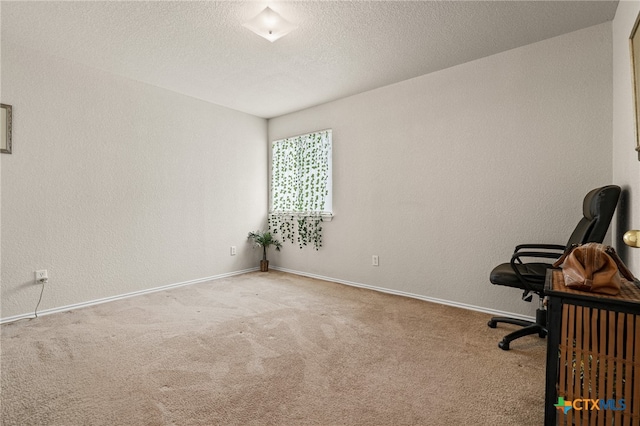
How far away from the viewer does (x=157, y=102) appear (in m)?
3.71

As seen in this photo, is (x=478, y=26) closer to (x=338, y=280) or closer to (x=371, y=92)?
(x=371, y=92)

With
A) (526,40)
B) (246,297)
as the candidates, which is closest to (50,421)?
(246,297)

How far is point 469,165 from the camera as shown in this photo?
121 inches

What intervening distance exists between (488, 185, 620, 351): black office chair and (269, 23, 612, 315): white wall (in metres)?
0.40

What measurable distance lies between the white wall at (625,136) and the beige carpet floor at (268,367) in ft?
3.15

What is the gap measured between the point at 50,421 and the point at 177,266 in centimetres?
255

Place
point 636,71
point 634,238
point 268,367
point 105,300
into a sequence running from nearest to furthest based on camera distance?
1. point 634,238
2. point 636,71
3. point 268,367
4. point 105,300

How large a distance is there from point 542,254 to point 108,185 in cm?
420

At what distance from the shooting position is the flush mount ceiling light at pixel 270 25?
7.43ft

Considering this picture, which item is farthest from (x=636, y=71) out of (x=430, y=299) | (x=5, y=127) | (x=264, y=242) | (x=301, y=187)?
(x=5, y=127)

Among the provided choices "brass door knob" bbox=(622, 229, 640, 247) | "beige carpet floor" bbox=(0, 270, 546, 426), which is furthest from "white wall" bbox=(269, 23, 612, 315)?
"brass door knob" bbox=(622, 229, 640, 247)

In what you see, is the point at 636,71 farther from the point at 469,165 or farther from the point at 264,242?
the point at 264,242

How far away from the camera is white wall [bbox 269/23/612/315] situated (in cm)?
255

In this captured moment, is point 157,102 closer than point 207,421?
No
